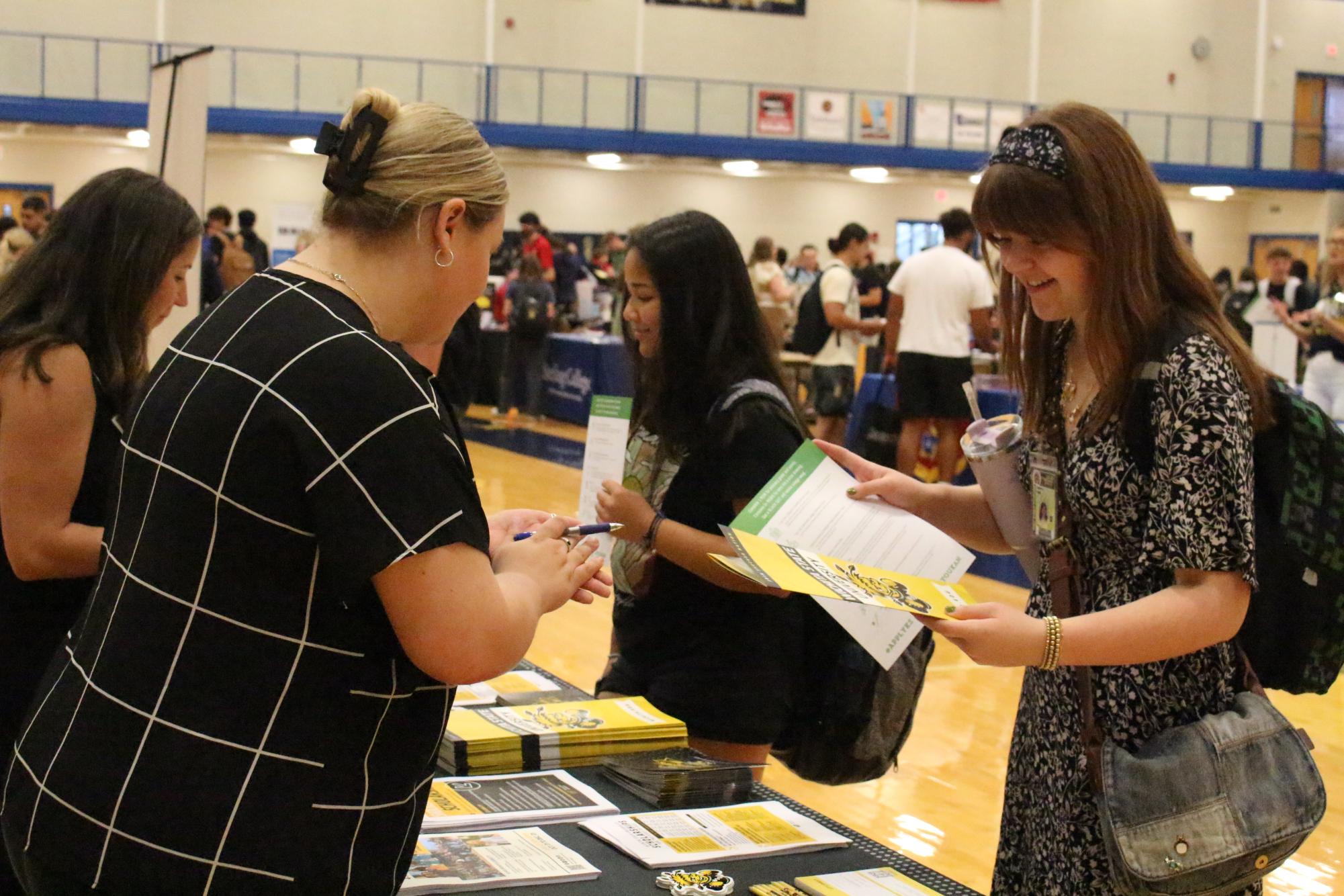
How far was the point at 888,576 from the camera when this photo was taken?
181cm

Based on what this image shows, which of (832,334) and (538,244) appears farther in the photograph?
(538,244)

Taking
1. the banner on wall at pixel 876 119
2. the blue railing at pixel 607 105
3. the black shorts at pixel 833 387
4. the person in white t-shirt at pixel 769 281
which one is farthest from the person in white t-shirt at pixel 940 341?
the banner on wall at pixel 876 119

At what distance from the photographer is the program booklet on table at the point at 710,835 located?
1.80 metres

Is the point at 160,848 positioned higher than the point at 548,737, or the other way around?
the point at 160,848

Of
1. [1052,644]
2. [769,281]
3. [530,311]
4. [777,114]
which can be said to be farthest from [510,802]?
[777,114]

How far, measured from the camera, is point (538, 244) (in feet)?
A: 47.2

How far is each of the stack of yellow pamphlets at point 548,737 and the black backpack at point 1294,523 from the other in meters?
0.89

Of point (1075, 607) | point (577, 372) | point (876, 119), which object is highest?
point (876, 119)

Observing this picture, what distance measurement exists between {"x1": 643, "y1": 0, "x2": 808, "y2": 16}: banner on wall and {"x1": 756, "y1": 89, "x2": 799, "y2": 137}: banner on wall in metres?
2.10

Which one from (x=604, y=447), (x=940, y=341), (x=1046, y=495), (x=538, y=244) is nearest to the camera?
(x=1046, y=495)

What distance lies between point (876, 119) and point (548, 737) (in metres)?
23.2

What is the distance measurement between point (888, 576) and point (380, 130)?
2.74 ft

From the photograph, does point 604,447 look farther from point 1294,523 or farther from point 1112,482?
point 1294,523

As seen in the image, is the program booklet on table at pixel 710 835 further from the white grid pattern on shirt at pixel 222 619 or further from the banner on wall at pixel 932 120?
the banner on wall at pixel 932 120
